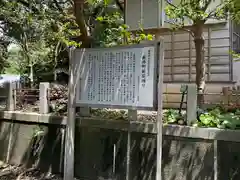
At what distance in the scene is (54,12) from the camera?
8891mm

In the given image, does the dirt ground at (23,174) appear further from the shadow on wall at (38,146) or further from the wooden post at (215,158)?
the wooden post at (215,158)

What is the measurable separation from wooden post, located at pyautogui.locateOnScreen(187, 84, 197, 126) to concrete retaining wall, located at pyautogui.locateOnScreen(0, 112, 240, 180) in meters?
0.21

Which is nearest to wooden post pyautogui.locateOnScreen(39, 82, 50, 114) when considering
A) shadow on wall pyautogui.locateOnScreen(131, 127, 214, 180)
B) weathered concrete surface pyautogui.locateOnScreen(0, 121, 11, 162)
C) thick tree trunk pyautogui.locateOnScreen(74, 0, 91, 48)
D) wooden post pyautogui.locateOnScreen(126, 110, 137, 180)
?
weathered concrete surface pyautogui.locateOnScreen(0, 121, 11, 162)

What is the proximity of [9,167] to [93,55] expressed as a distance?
4.06 m

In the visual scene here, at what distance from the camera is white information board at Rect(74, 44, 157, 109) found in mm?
4691

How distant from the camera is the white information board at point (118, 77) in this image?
4691 mm

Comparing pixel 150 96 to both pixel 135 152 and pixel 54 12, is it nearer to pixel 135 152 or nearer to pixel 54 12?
pixel 135 152

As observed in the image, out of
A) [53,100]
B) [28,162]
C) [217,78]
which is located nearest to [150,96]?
[53,100]

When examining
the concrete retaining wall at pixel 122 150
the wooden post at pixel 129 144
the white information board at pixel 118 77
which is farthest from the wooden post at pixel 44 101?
the wooden post at pixel 129 144

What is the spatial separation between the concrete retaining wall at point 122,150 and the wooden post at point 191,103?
8.2 inches

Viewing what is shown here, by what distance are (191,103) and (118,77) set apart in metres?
1.44

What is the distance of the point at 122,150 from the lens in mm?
5672

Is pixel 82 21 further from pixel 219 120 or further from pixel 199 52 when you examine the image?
pixel 219 120

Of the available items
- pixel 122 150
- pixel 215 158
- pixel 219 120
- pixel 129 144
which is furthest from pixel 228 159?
pixel 122 150
